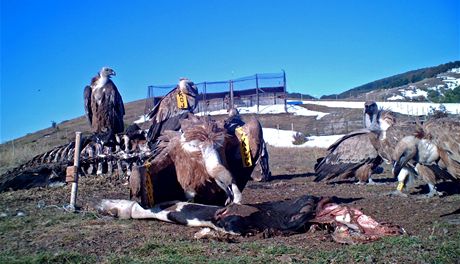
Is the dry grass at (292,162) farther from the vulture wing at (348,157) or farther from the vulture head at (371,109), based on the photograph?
the vulture head at (371,109)

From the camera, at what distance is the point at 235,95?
38812 millimetres

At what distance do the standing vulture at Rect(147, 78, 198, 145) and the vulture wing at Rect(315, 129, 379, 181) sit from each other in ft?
12.2

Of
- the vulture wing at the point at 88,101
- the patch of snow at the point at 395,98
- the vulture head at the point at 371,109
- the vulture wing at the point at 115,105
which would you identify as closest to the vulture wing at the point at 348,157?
the vulture head at the point at 371,109

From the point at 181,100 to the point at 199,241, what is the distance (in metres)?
5.48

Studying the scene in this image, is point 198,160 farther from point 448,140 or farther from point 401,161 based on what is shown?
point 401,161

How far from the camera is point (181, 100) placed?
33.8 feet

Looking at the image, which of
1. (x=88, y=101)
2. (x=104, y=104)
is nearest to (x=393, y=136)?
(x=104, y=104)

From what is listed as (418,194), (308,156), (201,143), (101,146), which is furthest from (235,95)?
(201,143)

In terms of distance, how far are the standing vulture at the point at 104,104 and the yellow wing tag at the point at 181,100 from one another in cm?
300

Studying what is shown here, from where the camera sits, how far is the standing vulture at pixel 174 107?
10.3 m

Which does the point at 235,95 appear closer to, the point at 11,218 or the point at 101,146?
the point at 101,146

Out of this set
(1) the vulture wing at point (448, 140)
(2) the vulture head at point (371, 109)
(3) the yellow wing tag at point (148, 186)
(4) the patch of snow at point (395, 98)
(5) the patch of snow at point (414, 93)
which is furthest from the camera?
(5) the patch of snow at point (414, 93)

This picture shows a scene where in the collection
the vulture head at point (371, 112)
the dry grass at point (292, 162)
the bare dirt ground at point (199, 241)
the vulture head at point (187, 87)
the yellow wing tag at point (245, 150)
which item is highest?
the vulture head at point (187, 87)

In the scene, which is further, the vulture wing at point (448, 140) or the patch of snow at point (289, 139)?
the patch of snow at point (289, 139)
